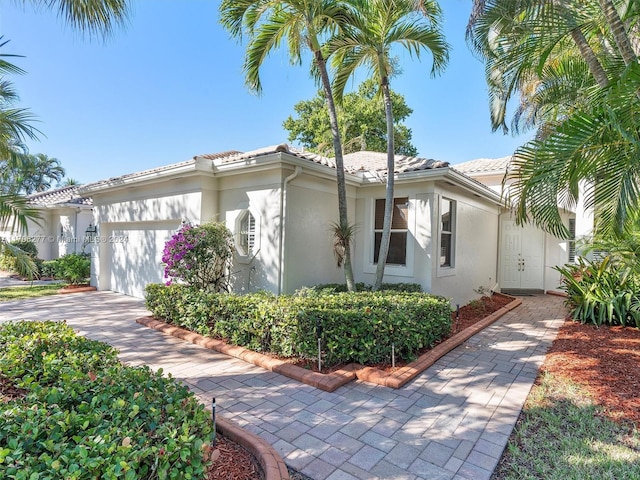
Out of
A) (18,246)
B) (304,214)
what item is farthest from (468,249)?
(18,246)

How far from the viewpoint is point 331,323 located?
542cm

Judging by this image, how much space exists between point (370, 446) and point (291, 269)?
503 centimetres

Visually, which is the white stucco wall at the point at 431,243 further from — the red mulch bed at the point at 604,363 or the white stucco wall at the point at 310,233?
the red mulch bed at the point at 604,363

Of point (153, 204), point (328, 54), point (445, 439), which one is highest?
point (328, 54)

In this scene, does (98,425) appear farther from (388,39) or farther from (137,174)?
(137,174)

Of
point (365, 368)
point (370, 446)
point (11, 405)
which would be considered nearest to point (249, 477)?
point (370, 446)

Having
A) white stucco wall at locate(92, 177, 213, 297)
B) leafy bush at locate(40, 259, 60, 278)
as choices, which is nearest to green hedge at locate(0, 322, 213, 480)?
white stucco wall at locate(92, 177, 213, 297)

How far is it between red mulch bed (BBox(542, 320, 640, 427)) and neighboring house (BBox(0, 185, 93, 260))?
1997 centimetres

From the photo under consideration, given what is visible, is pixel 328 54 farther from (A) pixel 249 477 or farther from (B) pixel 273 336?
(A) pixel 249 477

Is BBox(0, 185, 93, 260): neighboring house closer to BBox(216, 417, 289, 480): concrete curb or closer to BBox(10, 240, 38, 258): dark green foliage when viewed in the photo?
BBox(10, 240, 38, 258): dark green foliage

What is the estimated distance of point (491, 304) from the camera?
10.6 metres

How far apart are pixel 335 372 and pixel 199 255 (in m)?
4.52

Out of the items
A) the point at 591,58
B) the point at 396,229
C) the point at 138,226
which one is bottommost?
the point at 396,229

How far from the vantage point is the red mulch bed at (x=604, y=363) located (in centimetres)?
439
